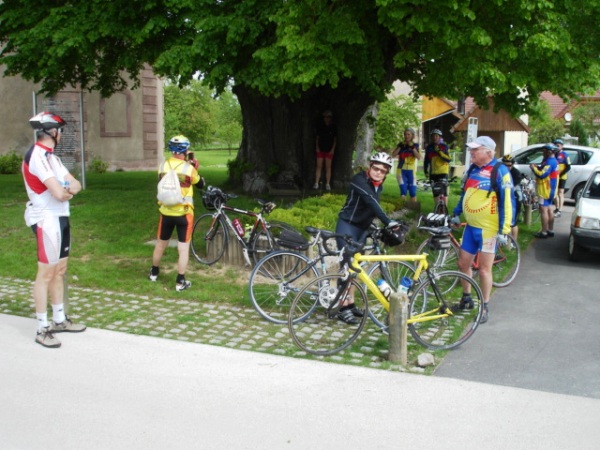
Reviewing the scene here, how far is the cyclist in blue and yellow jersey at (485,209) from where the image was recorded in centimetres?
706

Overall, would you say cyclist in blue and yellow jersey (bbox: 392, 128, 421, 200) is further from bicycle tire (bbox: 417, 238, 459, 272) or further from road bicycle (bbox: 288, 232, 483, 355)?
road bicycle (bbox: 288, 232, 483, 355)

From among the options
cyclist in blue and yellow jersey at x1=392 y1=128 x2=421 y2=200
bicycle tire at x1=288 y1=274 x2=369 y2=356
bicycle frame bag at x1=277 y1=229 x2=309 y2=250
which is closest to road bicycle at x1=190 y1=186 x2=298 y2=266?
bicycle frame bag at x1=277 y1=229 x2=309 y2=250

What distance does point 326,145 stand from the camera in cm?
1456

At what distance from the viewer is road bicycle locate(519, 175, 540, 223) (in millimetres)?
13820

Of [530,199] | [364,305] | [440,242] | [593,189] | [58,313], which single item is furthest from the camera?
[530,199]

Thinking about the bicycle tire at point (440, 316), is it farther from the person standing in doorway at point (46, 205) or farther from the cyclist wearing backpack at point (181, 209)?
the person standing in doorway at point (46, 205)

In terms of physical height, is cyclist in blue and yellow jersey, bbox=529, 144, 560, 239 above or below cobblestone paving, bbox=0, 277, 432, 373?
above

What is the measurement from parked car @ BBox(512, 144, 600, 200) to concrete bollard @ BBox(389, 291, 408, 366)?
47.3 ft

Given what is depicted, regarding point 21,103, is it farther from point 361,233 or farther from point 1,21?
point 361,233

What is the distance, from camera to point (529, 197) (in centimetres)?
1380

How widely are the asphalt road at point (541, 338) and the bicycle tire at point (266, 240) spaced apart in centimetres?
275

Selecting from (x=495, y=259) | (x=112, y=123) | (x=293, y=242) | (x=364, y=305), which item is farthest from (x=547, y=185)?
(x=112, y=123)

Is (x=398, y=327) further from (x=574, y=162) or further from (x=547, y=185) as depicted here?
(x=574, y=162)

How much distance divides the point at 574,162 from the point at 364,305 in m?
15.6
